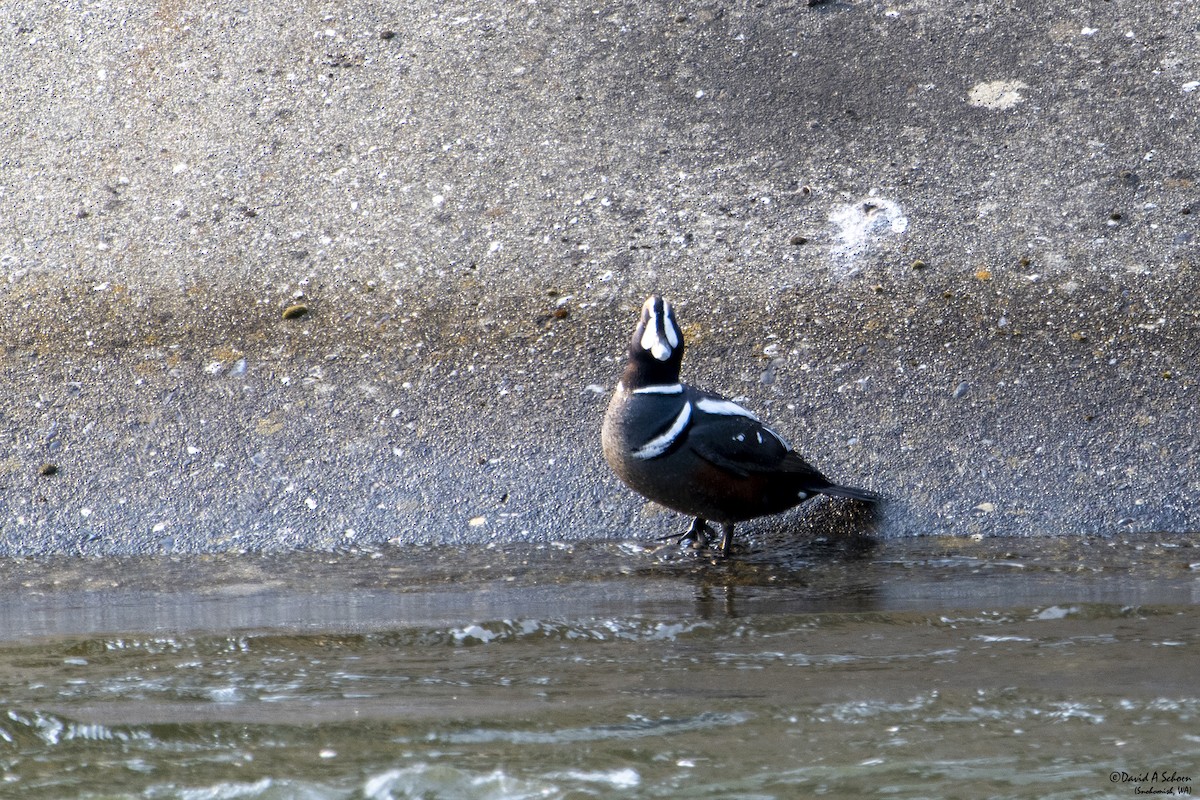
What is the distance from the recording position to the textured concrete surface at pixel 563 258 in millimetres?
4883

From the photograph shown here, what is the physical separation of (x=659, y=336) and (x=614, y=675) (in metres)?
1.45

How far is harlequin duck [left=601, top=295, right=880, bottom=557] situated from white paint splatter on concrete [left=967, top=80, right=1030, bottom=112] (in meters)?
2.85

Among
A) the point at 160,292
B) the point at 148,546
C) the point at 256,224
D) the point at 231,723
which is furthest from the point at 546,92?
the point at 231,723

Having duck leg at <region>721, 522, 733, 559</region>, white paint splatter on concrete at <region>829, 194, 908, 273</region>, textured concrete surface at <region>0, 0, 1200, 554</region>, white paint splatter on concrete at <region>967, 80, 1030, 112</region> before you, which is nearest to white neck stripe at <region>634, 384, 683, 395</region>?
duck leg at <region>721, 522, 733, 559</region>

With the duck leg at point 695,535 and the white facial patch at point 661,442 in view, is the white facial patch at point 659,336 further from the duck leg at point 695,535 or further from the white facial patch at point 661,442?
the duck leg at point 695,535

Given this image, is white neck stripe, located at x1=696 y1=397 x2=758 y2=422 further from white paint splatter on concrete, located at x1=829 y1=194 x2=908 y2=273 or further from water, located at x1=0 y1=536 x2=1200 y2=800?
white paint splatter on concrete, located at x1=829 y1=194 x2=908 y2=273

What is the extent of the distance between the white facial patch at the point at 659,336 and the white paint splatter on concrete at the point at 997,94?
2.91 m

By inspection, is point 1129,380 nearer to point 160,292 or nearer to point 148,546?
point 148,546

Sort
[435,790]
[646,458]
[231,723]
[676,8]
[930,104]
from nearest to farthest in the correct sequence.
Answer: [435,790], [231,723], [646,458], [930,104], [676,8]

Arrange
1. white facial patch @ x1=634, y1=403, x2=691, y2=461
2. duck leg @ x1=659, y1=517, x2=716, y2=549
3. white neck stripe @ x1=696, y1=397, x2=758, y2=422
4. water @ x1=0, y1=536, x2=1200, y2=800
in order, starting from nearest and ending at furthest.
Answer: water @ x1=0, y1=536, x2=1200, y2=800 → white facial patch @ x1=634, y1=403, x2=691, y2=461 → white neck stripe @ x1=696, y1=397, x2=758, y2=422 → duck leg @ x1=659, y1=517, x2=716, y2=549

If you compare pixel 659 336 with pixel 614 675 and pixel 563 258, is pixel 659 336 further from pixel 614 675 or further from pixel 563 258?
pixel 563 258

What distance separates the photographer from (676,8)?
7.05 m

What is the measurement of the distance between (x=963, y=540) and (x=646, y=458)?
3.94 feet

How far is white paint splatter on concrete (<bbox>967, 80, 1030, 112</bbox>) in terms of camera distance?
6430 millimetres
